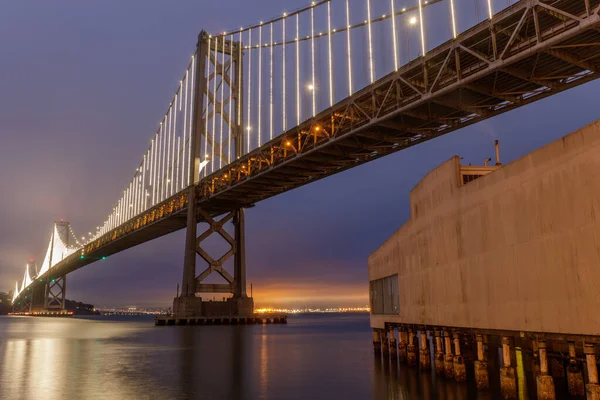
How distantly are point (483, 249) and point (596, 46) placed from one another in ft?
38.9

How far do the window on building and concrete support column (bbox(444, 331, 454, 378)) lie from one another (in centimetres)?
506

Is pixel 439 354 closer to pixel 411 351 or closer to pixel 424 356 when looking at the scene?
pixel 424 356

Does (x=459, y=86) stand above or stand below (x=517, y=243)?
above

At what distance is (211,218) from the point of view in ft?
213

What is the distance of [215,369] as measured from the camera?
2544 centimetres

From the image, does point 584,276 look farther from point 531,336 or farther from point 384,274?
point 384,274

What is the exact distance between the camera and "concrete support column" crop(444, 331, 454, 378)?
18.5 m

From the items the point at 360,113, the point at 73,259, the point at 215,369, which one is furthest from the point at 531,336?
the point at 73,259

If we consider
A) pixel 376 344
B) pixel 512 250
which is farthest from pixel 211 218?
pixel 512 250

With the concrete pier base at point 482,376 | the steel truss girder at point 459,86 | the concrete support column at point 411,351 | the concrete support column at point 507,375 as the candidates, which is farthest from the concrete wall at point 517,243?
the steel truss girder at point 459,86

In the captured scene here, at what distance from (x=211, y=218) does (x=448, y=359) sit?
48822 mm

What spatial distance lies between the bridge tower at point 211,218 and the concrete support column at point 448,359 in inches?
1762

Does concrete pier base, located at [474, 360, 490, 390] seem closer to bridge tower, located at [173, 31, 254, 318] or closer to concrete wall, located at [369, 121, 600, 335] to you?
concrete wall, located at [369, 121, 600, 335]

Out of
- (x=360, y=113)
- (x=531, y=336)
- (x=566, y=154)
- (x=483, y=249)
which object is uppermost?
(x=360, y=113)
